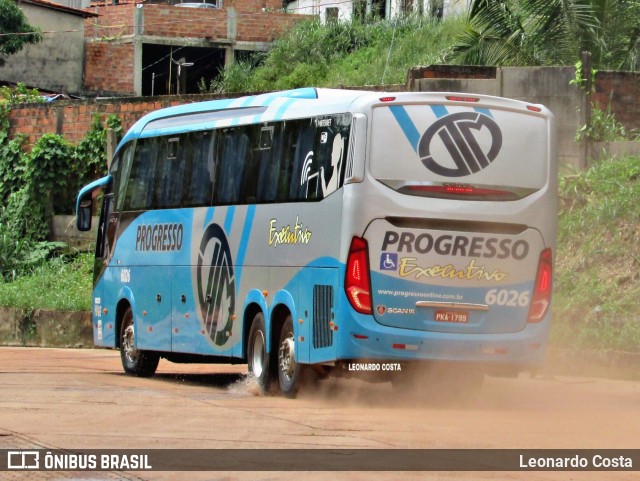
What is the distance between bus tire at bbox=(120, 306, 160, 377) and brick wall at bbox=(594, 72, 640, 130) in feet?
26.6

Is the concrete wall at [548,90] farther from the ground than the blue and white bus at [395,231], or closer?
farther from the ground

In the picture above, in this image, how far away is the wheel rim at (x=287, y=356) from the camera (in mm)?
14945

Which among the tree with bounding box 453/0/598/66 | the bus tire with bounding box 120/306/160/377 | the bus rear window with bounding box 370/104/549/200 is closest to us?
the bus rear window with bounding box 370/104/549/200

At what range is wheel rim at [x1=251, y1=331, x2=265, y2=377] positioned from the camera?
52.0 feet

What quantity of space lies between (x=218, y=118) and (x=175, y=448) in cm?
762

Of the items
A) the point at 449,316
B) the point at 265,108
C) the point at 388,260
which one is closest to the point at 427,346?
the point at 449,316

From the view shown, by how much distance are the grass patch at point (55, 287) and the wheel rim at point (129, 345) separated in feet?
22.9

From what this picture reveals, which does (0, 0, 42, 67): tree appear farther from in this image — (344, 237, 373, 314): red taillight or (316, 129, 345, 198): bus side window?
(344, 237, 373, 314): red taillight

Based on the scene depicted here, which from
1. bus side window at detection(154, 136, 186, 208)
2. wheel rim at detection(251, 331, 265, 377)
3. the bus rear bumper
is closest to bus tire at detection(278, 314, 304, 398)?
wheel rim at detection(251, 331, 265, 377)

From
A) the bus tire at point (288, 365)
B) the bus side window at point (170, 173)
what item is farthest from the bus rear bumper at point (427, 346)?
the bus side window at point (170, 173)

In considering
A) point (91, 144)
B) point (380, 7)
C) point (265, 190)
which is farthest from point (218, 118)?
point (380, 7)

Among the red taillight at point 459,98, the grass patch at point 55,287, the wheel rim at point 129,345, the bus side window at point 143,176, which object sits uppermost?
the red taillight at point 459,98

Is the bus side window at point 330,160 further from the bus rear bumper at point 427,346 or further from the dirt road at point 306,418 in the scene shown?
the dirt road at point 306,418

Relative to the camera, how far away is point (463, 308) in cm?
1391
